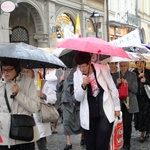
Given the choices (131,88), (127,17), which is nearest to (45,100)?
(131,88)

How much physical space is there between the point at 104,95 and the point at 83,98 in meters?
0.27

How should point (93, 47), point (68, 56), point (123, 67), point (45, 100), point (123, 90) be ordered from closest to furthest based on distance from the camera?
point (93, 47), point (45, 100), point (68, 56), point (123, 90), point (123, 67)

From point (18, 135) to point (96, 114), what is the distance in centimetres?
131

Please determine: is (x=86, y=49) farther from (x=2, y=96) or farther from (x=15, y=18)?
(x=15, y=18)

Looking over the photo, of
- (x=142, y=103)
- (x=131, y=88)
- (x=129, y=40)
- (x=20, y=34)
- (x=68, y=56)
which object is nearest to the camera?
(x=68, y=56)

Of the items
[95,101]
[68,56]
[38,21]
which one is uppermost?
[38,21]

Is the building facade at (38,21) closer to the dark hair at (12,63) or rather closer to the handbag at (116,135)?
the handbag at (116,135)

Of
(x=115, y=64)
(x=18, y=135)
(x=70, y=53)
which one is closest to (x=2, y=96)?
(x=18, y=135)

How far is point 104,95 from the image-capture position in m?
4.62

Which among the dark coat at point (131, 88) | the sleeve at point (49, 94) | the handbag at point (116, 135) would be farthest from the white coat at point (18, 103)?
the dark coat at point (131, 88)

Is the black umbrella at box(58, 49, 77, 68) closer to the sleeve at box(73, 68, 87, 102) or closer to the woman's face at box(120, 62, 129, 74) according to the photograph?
the woman's face at box(120, 62, 129, 74)

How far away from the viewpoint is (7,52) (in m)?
3.64

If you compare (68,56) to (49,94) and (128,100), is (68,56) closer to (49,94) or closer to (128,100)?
(49,94)

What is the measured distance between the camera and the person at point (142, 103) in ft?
23.6
